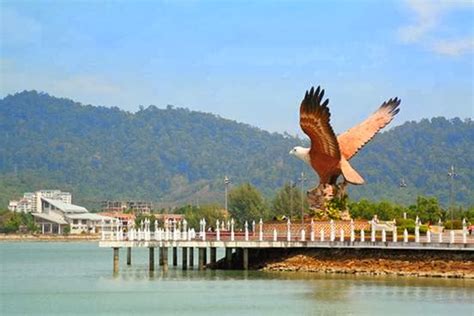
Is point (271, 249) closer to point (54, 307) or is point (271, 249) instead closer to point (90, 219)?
point (54, 307)

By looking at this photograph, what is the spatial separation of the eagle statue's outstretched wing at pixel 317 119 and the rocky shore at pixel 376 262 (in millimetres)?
5385

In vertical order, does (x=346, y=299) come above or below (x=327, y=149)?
below

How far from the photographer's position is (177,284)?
165 feet

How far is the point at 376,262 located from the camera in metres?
51.9

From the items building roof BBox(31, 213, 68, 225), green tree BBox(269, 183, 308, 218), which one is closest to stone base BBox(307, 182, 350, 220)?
green tree BBox(269, 183, 308, 218)

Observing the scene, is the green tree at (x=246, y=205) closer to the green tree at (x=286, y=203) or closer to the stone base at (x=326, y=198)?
the green tree at (x=286, y=203)

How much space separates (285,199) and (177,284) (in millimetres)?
57070

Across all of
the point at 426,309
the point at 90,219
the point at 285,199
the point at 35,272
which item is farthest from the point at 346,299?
the point at 90,219

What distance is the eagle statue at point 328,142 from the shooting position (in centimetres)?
5450

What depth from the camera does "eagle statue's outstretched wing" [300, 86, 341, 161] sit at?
2138 inches

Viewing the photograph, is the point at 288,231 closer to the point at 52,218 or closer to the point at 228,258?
the point at 228,258

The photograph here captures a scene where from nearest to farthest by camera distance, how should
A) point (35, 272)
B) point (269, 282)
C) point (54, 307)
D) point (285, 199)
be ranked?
point (54, 307), point (269, 282), point (35, 272), point (285, 199)

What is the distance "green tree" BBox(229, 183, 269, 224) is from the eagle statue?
169 feet

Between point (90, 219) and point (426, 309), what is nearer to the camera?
point (426, 309)
